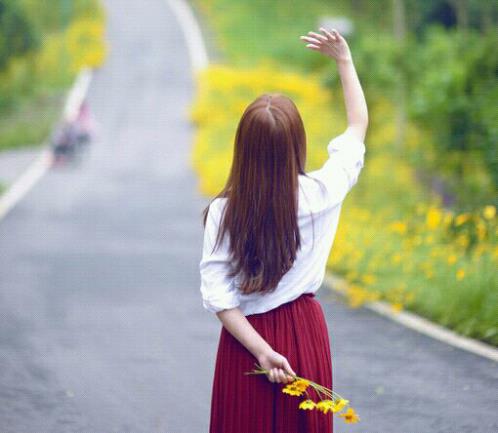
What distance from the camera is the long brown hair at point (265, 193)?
9.71 feet

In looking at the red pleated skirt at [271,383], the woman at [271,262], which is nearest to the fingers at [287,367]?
the woman at [271,262]

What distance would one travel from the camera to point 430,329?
773cm

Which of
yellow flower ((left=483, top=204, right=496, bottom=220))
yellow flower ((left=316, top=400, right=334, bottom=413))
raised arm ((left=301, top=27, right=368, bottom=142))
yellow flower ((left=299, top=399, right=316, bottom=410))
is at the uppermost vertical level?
raised arm ((left=301, top=27, right=368, bottom=142))

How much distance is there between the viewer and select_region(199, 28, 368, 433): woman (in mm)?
2992

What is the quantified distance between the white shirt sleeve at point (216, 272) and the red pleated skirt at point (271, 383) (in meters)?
0.15

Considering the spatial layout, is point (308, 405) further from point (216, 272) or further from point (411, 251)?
point (411, 251)

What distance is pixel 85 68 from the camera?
33.8 metres

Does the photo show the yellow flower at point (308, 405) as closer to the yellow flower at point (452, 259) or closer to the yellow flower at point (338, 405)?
the yellow flower at point (338, 405)

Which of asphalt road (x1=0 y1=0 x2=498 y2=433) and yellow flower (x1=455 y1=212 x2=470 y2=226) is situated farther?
yellow flower (x1=455 y1=212 x2=470 y2=226)

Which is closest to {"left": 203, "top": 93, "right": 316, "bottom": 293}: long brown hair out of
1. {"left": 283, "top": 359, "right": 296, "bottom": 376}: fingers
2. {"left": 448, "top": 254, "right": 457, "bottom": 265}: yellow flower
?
{"left": 283, "top": 359, "right": 296, "bottom": 376}: fingers

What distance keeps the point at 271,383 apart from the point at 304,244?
0.49 metres

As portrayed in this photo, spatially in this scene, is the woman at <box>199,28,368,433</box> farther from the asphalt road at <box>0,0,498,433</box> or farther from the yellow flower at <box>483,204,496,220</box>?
the yellow flower at <box>483,204,496,220</box>

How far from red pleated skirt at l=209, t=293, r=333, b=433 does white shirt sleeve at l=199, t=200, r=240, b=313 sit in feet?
0.49

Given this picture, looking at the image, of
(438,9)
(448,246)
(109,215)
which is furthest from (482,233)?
(438,9)
